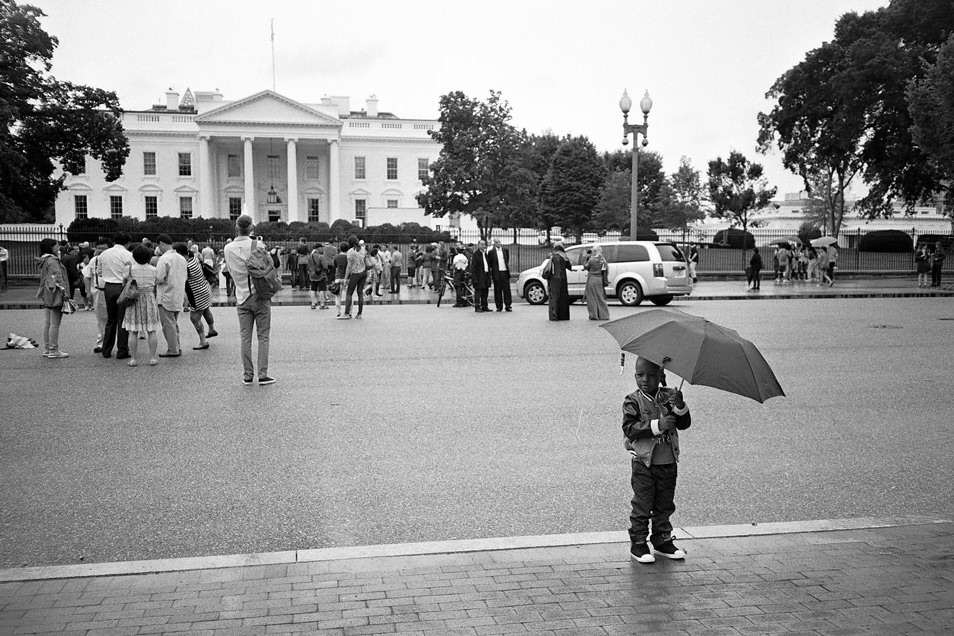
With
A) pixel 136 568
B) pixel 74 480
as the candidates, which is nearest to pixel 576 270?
pixel 74 480

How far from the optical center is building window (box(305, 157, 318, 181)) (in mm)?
82188

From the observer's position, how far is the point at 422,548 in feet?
16.7

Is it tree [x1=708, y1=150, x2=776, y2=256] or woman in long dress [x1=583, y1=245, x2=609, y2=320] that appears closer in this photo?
woman in long dress [x1=583, y1=245, x2=609, y2=320]

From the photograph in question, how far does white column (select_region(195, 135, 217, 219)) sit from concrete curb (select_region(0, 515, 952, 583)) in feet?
245

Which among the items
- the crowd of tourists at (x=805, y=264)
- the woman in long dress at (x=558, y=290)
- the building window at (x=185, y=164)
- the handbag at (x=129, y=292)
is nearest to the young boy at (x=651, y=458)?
the handbag at (x=129, y=292)

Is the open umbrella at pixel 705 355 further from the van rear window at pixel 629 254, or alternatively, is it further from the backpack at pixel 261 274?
the van rear window at pixel 629 254

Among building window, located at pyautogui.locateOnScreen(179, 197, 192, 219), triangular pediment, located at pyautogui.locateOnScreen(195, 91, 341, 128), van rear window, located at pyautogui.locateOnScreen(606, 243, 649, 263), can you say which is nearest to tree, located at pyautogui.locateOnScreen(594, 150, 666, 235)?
triangular pediment, located at pyautogui.locateOnScreen(195, 91, 341, 128)

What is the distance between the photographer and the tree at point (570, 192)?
252ft

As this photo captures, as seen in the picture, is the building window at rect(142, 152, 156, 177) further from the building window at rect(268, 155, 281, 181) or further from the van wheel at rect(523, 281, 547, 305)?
the van wheel at rect(523, 281, 547, 305)

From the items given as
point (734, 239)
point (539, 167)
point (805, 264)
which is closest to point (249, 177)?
point (539, 167)

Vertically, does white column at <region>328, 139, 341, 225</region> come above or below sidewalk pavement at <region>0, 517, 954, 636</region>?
above

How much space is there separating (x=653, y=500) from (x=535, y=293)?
2091cm

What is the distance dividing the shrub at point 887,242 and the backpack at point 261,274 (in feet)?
175

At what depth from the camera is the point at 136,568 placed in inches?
188
